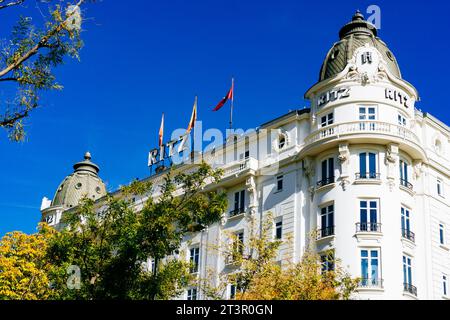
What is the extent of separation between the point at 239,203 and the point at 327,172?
25.1ft

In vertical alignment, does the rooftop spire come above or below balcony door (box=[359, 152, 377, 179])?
above

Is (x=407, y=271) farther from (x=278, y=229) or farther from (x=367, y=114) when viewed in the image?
(x=367, y=114)

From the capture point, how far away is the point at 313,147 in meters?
48.2

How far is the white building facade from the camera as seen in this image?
45.1 metres

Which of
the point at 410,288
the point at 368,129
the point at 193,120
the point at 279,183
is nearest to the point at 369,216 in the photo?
the point at 410,288

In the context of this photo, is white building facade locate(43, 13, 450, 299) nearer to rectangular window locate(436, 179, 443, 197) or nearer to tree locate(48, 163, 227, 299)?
rectangular window locate(436, 179, 443, 197)

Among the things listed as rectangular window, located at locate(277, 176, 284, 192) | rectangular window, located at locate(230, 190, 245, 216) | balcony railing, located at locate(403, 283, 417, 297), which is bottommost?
balcony railing, located at locate(403, 283, 417, 297)

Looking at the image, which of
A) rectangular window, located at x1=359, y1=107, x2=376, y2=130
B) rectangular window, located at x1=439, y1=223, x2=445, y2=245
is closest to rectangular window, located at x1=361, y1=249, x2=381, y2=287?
rectangular window, located at x1=439, y1=223, x2=445, y2=245

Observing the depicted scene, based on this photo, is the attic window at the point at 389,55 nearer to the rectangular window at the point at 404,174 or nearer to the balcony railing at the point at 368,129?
the balcony railing at the point at 368,129

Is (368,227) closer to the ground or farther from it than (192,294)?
farther from it

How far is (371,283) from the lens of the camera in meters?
43.6

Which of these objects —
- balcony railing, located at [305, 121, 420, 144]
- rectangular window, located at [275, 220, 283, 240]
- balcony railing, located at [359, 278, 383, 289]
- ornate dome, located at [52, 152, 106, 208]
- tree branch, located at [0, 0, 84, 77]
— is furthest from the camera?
ornate dome, located at [52, 152, 106, 208]

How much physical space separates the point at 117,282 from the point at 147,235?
8.61ft

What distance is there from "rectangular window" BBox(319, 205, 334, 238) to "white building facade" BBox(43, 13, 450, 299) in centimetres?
7
